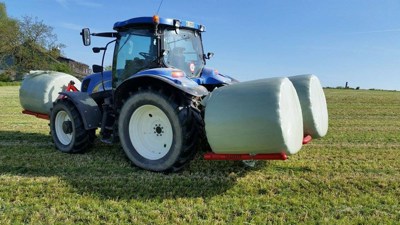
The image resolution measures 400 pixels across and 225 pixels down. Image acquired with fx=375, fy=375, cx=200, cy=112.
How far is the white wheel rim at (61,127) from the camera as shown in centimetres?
654

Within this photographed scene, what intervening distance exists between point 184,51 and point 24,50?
53415mm

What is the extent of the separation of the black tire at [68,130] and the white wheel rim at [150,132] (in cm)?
122

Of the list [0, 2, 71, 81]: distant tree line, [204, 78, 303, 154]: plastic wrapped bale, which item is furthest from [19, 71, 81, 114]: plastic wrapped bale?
[0, 2, 71, 81]: distant tree line

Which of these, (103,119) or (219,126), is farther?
(103,119)

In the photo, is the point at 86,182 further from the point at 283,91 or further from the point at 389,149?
the point at 389,149

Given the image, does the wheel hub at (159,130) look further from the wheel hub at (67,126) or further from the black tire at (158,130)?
the wheel hub at (67,126)

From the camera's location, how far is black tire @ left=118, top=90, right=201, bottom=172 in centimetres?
473

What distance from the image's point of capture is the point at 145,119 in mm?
5309

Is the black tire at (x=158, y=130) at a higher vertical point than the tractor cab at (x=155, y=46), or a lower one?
lower

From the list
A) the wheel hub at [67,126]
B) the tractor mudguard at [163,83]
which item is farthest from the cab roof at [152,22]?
the wheel hub at [67,126]

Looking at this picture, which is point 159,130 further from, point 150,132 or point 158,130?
point 150,132

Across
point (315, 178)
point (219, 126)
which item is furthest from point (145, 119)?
point (315, 178)

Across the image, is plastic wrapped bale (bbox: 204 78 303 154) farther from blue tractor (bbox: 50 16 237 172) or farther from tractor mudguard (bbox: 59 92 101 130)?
tractor mudguard (bbox: 59 92 101 130)

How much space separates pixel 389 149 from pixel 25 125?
8236 mm
